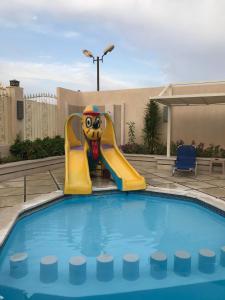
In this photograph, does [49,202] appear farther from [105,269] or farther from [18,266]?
[105,269]

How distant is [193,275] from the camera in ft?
12.7

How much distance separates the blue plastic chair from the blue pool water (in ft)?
8.36

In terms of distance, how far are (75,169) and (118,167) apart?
1.36 metres

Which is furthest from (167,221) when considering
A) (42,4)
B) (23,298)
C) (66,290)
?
(42,4)

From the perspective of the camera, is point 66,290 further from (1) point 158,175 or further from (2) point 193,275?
(1) point 158,175

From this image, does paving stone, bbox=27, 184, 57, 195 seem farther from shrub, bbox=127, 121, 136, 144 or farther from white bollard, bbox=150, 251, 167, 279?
shrub, bbox=127, 121, 136, 144

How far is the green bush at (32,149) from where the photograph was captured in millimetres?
10773

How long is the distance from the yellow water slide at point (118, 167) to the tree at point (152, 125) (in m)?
3.96

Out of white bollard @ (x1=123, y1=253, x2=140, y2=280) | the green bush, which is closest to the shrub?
the green bush

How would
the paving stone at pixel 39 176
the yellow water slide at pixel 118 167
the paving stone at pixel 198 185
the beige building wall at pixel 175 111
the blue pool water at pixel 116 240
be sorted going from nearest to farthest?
the blue pool water at pixel 116 240, the yellow water slide at pixel 118 167, the paving stone at pixel 198 185, the paving stone at pixel 39 176, the beige building wall at pixel 175 111

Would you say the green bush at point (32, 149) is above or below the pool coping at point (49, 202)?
above

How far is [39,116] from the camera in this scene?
488 inches

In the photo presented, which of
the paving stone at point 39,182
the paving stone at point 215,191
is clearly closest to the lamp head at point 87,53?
the paving stone at point 39,182

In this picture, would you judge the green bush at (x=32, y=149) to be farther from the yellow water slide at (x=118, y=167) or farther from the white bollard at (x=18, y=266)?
the white bollard at (x=18, y=266)
